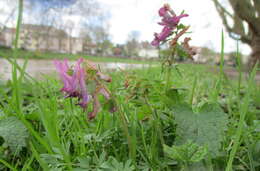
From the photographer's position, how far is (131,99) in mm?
772

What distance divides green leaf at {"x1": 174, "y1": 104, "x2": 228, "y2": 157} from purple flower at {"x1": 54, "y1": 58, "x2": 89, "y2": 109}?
11.8 inches

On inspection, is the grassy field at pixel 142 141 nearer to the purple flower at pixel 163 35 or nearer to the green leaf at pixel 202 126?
the green leaf at pixel 202 126

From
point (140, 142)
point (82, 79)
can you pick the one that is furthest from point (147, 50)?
point (82, 79)

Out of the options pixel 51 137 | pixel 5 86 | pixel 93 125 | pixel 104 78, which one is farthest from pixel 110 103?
pixel 5 86

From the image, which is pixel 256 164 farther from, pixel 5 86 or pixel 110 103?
pixel 5 86

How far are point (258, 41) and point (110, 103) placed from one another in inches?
444

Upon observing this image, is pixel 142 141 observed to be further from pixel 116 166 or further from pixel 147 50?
pixel 147 50

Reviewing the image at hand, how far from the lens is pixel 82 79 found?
55 centimetres

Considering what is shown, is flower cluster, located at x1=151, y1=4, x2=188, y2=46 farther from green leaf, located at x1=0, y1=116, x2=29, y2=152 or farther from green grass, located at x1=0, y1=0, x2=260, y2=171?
green leaf, located at x1=0, y1=116, x2=29, y2=152

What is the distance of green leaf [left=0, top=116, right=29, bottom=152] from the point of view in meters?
0.71

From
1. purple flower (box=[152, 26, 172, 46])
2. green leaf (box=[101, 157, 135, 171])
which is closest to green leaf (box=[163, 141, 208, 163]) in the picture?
green leaf (box=[101, 157, 135, 171])

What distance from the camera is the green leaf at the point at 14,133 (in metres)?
0.71

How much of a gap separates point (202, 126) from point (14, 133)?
66cm

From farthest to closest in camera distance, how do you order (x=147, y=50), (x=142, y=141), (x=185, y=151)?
(x=147, y=50) → (x=142, y=141) → (x=185, y=151)
